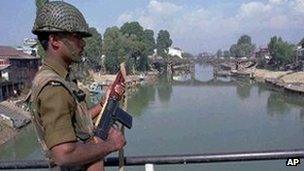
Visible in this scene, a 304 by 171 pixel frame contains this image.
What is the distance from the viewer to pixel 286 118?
89.1 ft

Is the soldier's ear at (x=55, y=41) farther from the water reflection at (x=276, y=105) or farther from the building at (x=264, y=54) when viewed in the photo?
the building at (x=264, y=54)

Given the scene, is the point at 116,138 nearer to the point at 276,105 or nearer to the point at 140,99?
the point at 276,105

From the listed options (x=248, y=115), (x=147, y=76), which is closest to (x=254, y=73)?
(x=147, y=76)

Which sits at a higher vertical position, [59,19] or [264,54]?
[59,19]

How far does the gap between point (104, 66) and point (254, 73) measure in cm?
2518

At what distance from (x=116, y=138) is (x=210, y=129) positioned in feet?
70.0

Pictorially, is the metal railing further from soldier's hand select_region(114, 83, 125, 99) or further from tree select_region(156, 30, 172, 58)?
tree select_region(156, 30, 172, 58)

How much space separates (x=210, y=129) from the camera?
2258cm

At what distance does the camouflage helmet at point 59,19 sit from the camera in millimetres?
1505

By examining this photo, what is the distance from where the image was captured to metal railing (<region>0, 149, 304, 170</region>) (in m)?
1.84

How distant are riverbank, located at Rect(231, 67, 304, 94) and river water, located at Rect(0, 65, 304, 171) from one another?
4125 millimetres

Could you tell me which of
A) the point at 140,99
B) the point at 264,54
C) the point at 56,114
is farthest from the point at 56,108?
the point at 264,54

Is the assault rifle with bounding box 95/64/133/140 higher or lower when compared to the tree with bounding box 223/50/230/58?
higher

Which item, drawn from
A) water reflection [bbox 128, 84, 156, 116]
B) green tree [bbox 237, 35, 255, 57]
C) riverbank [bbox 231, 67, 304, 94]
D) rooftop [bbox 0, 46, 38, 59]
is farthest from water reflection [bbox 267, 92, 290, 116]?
green tree [bbox 237, 35, 255, 57]
